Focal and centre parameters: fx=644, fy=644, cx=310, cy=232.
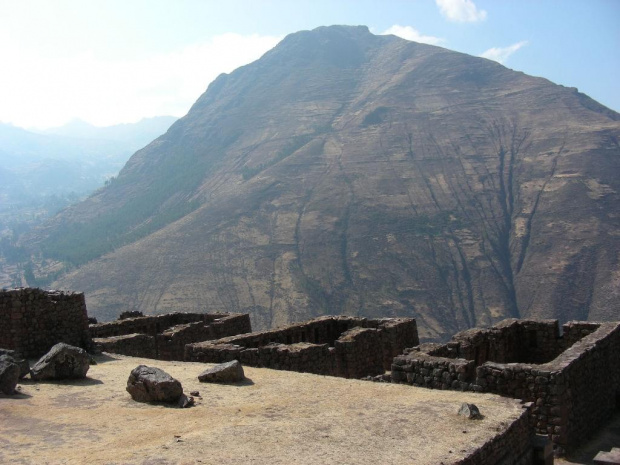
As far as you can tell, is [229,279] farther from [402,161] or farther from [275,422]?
[275,422]

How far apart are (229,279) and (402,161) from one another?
4641 centimetres

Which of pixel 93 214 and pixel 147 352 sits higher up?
pixel 93 214

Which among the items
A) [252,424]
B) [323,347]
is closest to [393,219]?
[323,347]

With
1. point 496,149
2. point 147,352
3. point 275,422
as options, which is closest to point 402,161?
point 496,149

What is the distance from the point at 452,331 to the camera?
7631 cm

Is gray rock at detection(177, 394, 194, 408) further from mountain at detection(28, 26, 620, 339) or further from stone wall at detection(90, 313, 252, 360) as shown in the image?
mountain at detection(28, 26, 620, 339)

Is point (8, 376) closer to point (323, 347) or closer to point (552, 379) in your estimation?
point (323, 347)

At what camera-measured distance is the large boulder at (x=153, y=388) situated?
36.9 ft

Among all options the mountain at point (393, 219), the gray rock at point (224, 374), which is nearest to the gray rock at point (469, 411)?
the gray rock at point (224, 374)

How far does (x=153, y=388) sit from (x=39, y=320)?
6355 millimetres

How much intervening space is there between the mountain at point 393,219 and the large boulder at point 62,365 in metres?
62.6

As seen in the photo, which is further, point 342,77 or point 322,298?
point 342,77

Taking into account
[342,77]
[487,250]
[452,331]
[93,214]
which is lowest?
[452,331]

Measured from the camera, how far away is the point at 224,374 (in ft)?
42.4
